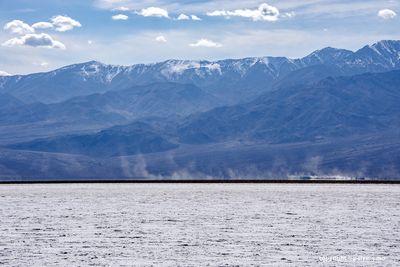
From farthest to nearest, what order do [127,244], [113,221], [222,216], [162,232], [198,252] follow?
[222,216] < [113,221] < [162,232] < [127,244] < [198,252]

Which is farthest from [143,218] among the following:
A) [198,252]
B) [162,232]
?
[198,252]

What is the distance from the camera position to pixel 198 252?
121 feet

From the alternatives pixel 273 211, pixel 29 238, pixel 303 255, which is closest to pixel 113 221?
pixel 29 238

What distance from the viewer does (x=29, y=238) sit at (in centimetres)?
4275

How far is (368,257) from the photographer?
113 ft

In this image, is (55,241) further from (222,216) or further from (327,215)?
(327,215)

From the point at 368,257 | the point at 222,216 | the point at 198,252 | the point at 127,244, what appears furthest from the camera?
the point at 222,216

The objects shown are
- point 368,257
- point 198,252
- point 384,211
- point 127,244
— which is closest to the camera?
point 368,257

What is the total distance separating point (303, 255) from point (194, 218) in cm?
2292

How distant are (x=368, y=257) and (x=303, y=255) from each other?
3.27 metres

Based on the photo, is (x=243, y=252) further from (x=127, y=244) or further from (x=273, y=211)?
(x=273, y=211)

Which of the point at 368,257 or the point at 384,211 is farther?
the point at 384,211

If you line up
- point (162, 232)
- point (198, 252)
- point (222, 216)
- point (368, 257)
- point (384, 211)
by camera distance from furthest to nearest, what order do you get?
point (384, 211) → point (222, 216) → point (162, 232) → point (198, 252) → point (368, 257)

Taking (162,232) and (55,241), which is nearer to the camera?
(55,241)
